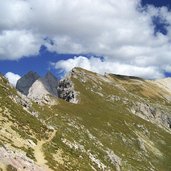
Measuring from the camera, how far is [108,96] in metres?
184

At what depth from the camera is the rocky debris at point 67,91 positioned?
534 ft

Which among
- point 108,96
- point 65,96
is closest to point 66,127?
point 65,96

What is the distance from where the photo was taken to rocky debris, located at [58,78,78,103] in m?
163

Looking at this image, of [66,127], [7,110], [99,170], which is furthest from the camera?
[66,127]

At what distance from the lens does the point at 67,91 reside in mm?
174375

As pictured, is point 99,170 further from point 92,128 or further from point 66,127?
point 92,128

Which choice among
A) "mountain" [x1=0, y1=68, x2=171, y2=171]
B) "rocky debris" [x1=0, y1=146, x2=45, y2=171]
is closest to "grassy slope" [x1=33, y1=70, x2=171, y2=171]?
"mountain" [x1=0, y1=68, x2=171, y2=171]

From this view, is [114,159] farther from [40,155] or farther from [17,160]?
[17,160]

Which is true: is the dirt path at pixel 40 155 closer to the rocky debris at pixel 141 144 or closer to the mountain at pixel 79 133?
the mountain at pixel 79 133

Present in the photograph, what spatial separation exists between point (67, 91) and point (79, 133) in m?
68.5

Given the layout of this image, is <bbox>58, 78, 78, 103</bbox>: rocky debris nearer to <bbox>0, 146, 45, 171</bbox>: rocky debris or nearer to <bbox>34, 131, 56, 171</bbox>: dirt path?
<bbox>34, 131, 56, 171</bbox>: dirt path

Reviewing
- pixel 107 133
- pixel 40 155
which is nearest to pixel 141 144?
pixel 107 133

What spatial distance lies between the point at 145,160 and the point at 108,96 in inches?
2562

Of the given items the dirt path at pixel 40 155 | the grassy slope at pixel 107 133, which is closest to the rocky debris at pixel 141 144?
the grassy slope at pixel 107 133
